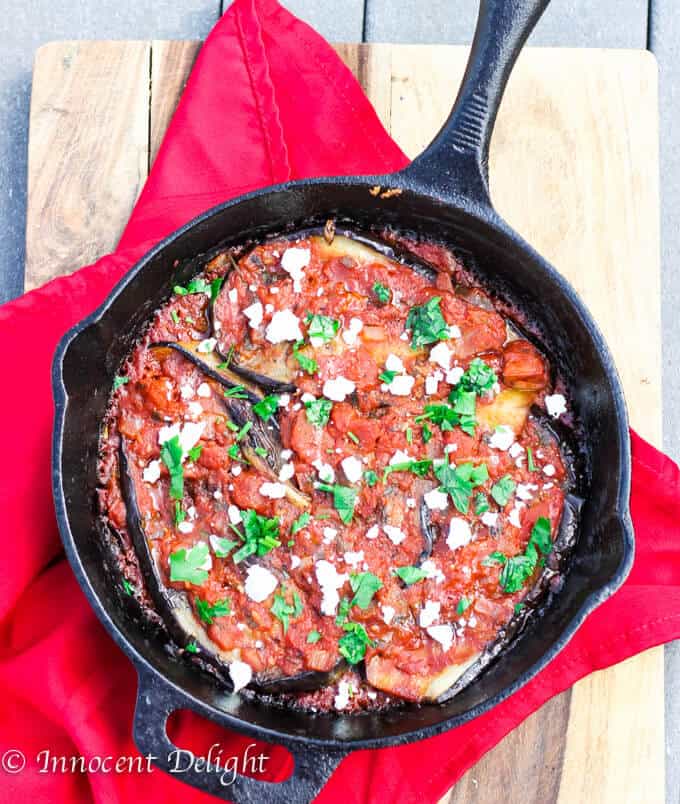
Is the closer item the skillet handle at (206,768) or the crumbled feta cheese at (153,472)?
the skillet handle at (206,768)

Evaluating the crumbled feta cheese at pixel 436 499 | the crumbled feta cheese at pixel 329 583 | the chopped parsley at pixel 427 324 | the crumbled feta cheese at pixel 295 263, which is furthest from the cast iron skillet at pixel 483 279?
the crumbled feta cheese at pixel 436 499

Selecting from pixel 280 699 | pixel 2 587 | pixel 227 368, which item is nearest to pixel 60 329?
pixel 227 368

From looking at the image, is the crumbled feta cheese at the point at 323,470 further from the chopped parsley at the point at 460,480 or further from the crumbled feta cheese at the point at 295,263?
the crumbled feta cheese at the point at 295,263

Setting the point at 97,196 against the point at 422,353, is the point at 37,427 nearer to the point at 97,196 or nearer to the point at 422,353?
the point at 97,196

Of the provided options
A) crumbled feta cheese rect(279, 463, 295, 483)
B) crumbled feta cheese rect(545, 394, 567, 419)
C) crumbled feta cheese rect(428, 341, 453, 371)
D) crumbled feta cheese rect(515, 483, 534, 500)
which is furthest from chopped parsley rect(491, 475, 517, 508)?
crumbled feta cheese rect(279, 463, 295, 483)

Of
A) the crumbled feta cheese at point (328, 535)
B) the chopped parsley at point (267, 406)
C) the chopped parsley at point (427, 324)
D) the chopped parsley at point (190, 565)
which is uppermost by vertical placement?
A: the chopped parsley at point (427, 324)

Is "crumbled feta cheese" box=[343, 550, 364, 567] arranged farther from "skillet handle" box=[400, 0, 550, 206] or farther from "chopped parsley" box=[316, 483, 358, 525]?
"skillet handle" box=[400, 0, 550, 206]
